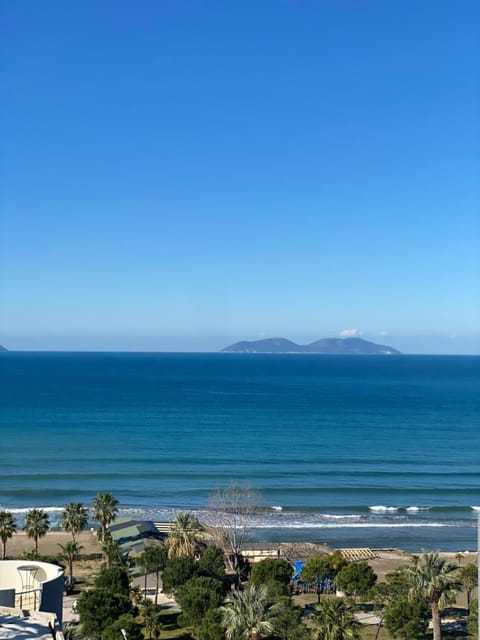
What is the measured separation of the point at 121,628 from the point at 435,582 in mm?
9609

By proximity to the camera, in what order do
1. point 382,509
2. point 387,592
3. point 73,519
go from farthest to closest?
1. point 382,509
2. point 73,519
3. point 387,592

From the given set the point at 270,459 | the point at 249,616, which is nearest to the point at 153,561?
the point at 249,616

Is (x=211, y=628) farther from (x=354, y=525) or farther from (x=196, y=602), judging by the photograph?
(x=354, y=525)

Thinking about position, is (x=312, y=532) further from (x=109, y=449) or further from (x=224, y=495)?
(x=109, y=449)

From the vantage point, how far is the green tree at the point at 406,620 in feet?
66.4

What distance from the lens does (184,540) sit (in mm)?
28344

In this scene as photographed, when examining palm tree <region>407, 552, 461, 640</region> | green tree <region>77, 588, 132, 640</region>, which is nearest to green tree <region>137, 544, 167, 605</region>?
green tree <region>77, 588, 132, 640</region>

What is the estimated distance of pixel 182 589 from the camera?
22266mm

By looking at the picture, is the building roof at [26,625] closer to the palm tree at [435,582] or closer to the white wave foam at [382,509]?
the palm tree at [435,582]

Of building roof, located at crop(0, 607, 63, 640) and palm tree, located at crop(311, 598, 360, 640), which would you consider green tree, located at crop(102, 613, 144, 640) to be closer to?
building roof, located at crop(0, 607, 63, 640)

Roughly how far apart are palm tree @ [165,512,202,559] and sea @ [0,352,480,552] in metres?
7.78

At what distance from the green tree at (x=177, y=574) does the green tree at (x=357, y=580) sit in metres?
5.50

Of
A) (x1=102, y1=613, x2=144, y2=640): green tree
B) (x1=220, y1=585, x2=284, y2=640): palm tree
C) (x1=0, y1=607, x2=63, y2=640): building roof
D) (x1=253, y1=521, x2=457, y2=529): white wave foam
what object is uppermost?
(x1=0, y1=607, x2=63, y2=640): building roof

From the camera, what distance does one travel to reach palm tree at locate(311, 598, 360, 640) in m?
18.8
